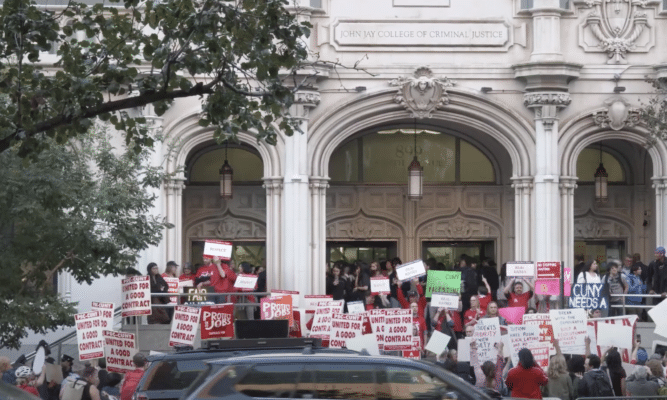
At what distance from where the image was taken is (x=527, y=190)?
1225 inches

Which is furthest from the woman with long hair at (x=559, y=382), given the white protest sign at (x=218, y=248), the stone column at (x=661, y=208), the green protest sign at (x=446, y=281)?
the stone column at (x=661, y=208)

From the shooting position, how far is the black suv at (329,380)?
14.4 meters

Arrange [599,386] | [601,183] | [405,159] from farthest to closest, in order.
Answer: [405,159] → [601,183] → [599,386]

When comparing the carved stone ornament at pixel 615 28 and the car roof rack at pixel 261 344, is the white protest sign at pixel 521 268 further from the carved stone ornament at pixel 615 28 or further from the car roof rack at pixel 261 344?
the car roof rack at pixel 261 344

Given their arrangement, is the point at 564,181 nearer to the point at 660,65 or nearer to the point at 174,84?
the point at 660,65

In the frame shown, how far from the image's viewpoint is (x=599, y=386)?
59.0 ft

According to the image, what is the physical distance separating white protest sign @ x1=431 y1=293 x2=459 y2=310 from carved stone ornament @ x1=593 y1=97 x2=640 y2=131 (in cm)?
688

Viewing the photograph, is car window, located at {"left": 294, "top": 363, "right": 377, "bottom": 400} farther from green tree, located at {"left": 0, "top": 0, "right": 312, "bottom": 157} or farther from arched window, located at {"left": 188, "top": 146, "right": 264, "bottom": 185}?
arched window, located at {"left": 188, "top": 146, "right": 264, "bottom": 185}

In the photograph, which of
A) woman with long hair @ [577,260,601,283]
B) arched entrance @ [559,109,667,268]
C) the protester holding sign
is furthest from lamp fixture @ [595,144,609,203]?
the protester holding sign

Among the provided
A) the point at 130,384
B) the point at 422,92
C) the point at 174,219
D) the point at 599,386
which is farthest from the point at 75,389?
the point at 422,92

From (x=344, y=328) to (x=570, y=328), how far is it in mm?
3387

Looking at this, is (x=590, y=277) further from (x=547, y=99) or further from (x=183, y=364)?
(x=183, y=364)

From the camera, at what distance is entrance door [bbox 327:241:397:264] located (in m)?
35.0

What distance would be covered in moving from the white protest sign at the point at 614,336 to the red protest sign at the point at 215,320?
552 cm
